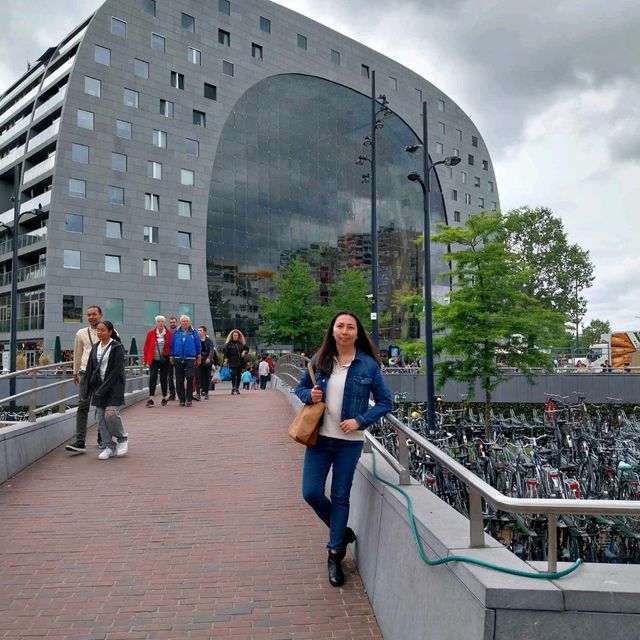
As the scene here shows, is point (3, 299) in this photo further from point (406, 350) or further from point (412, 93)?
point (412, 93)

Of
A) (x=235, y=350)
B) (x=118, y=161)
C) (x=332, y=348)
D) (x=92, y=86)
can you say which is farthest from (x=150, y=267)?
(x=332, y=348)

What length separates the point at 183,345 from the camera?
46.8 ft

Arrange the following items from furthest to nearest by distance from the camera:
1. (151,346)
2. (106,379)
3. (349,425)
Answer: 1. (151,346)
2. (106,379)
3. (349,425)

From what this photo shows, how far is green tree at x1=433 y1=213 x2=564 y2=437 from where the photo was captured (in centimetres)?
2111

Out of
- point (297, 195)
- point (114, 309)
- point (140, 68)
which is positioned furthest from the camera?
point (297, 195)

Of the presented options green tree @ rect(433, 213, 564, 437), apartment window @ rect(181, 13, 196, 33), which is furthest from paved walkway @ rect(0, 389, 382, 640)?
apartment window @ rect(181, 13, 196, 33)

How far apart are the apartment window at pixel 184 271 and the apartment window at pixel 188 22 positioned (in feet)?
58.0

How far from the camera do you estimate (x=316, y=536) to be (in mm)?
5785

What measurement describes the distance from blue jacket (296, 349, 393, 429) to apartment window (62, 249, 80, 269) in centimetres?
4155

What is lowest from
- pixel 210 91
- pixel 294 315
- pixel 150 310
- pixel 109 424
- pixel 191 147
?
pixel 109 424

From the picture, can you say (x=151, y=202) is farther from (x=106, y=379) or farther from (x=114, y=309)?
(x=106, y=379)

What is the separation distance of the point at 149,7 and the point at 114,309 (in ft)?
71.9

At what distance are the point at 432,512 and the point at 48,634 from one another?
2423mm

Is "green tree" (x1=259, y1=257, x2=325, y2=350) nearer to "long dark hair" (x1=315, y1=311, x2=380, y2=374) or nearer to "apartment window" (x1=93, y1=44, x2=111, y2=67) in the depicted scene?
"apartment window" (x1=93, y1=44, x2=111, y2=67)
